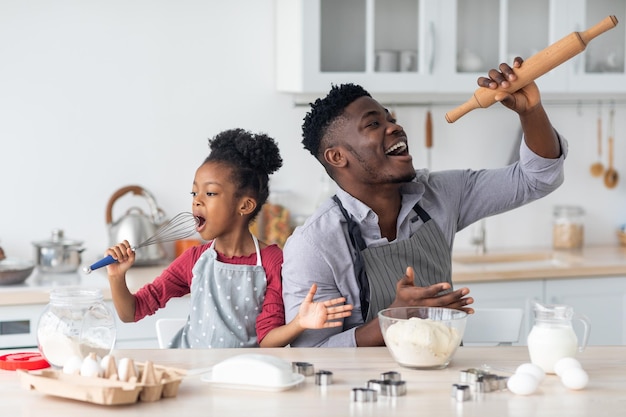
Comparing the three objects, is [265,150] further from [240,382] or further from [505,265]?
[505,265]

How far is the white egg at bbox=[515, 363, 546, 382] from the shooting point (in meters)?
1.73

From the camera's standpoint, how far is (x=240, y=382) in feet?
5.66

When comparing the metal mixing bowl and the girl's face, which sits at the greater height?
the girl's face

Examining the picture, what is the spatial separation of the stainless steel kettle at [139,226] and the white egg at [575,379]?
2032mm

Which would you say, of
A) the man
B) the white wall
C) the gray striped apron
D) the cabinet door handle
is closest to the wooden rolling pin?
the man

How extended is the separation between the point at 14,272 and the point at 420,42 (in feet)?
5.53

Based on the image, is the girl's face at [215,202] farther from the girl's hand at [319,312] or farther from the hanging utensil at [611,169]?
the hanging utensil at [611,169]

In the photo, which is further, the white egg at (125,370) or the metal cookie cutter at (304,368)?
the metal cookie cutter at (304,368)

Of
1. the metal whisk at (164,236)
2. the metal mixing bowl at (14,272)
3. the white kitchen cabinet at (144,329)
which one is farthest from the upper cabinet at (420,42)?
the metal mixing bowl at (14,272)

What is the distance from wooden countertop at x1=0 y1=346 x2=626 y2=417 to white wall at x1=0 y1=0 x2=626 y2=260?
1912 millimetres

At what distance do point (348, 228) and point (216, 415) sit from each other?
88cm

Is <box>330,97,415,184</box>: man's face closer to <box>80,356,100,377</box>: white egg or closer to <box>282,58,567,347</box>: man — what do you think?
<box>282,58,567,347</box>: man

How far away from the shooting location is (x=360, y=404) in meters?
1.64

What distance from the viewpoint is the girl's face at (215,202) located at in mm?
2406
